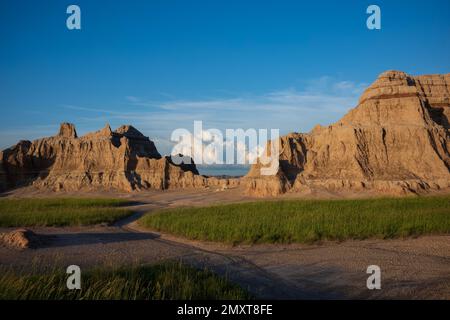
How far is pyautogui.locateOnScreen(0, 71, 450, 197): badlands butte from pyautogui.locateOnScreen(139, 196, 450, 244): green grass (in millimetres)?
11794

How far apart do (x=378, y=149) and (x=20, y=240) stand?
31544mm

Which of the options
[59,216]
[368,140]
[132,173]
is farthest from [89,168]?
[368,140]

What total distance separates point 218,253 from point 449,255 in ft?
24.4

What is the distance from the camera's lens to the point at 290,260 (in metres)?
11.0

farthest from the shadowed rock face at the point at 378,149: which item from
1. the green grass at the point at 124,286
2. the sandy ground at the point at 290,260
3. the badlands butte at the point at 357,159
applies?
the green grass at the point at 124,286

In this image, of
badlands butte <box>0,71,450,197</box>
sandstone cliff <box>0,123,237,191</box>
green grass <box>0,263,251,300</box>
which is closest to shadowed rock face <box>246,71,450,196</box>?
badlands butte <box>0,71,450,197</box>

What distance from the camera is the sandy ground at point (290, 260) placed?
8086 mm

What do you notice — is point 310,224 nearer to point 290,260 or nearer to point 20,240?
point 290,260

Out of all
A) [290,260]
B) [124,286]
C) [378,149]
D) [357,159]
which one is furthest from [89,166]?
[124,286]

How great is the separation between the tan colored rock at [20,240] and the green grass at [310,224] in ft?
18.7

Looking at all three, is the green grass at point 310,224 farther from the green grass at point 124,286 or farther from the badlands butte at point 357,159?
the badlands butte at point 357,159

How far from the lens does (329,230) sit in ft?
47.7

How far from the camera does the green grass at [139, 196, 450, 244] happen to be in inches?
555

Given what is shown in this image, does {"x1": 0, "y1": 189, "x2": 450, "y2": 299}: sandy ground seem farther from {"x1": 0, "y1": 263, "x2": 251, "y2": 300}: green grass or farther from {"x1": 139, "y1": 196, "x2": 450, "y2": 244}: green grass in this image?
{"x1": 0, "y1": 263, "x2": 251, "y2": 300}: green grass
